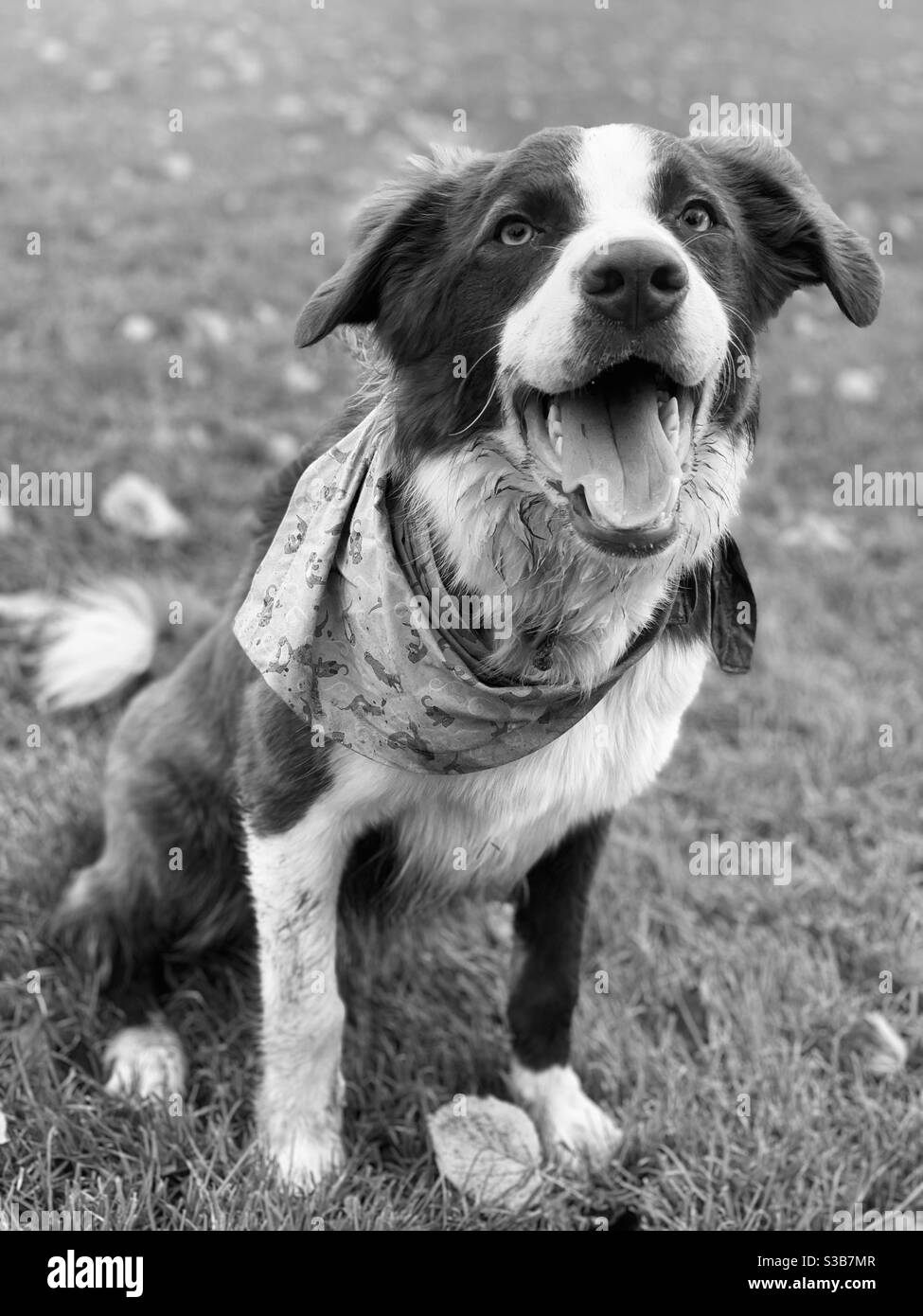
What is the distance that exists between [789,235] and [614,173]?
39 cm

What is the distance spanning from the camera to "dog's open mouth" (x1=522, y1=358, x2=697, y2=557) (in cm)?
176

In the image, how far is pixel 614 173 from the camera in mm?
1827

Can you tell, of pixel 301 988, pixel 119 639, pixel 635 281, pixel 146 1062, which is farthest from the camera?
pixel 119 639

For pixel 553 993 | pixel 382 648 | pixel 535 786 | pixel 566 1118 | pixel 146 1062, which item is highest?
pixel 382 648

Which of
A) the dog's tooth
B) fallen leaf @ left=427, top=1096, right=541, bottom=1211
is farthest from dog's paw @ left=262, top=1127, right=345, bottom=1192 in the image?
the dog's tooth

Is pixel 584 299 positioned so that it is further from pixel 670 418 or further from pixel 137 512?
pixel 137 512

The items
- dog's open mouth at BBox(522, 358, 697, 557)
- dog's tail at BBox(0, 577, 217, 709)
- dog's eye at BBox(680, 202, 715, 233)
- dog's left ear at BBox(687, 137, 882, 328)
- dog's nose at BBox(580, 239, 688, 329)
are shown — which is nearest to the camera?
dog's nose at BBox(580, 239, 688, 329)

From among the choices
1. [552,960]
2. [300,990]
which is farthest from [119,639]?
[552,960]

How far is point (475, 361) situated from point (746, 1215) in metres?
1.49

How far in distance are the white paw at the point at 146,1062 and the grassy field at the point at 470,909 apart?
46 millimetres

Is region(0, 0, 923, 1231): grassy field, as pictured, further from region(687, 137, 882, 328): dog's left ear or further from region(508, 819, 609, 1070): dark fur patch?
region(687, 137, 882, 328): dog's left ear

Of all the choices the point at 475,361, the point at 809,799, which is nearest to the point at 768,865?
the point at 809,799

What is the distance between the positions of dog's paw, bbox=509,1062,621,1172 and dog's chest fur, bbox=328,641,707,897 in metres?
0.49

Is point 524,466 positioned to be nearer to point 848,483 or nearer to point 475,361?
point 475,361
